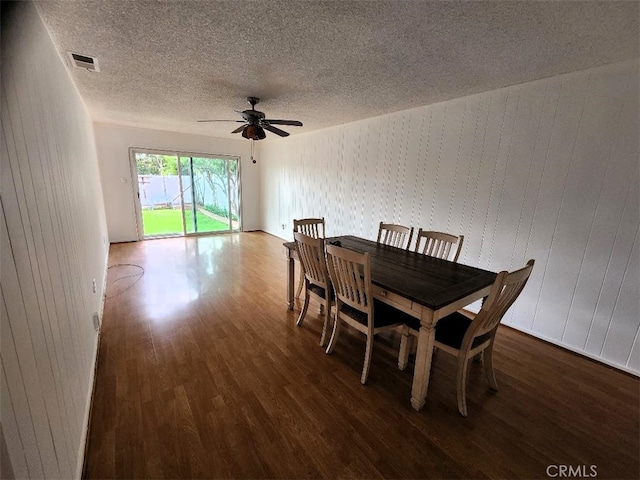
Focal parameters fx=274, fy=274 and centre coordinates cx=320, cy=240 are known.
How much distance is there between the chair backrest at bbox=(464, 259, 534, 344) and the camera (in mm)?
1489

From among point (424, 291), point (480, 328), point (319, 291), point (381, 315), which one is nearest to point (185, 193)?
point (319, 291)

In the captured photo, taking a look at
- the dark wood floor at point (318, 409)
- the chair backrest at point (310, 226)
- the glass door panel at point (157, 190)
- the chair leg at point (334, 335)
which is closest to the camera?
the dark wood floor at point (318, 409)

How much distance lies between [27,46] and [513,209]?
3655mm

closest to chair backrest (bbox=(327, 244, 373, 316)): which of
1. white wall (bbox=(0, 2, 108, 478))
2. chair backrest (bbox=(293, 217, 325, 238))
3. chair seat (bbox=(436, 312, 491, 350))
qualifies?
chair seat (bbox=(436, 312, 491, 350))

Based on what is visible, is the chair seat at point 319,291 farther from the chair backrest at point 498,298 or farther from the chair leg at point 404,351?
the chair backrest at point 498,298

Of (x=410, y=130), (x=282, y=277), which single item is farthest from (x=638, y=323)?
(x=282, y=277)

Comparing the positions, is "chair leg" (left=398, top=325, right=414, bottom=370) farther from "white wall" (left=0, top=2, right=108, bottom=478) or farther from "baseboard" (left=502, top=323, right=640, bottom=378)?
"white wall" (left=0, top=2, right=108, bottom=478)

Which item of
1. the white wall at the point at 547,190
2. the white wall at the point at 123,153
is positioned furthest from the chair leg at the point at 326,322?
the white wall at the point at 123,153

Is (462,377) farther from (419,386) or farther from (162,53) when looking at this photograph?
(162,53)

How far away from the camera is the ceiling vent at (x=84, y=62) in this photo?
7.12ft

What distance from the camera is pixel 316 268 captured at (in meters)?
2.34

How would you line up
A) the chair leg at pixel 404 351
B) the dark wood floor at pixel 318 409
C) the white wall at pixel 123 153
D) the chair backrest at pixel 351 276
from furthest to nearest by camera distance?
the white wall at pixel 123 153, the chair leg at pixel 404 351, the chair backrest at pixel 351 276, the dark wood floor at pixel 318 409

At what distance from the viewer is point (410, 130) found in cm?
352

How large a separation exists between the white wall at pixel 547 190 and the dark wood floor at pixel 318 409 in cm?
42
